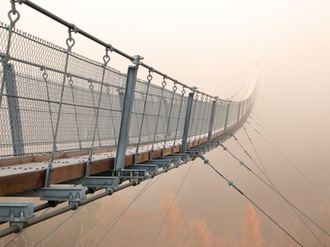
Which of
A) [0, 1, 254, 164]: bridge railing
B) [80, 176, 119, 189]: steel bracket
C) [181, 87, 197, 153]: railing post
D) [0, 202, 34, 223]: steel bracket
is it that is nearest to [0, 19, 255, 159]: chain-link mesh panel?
[0, 1, 254, 164]: bridge railing

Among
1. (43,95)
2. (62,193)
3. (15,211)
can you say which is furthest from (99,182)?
(15,211)

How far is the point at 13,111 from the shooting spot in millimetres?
4223

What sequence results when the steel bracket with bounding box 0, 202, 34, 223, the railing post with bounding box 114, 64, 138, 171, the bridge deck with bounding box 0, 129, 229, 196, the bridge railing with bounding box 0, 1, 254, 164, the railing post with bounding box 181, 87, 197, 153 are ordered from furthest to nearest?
the railing post with bounding box 181, 87, 197, 153, the railing post with bounding box 114, 64, 138, 171, the bridge railing with bounding box 0, 1, 254, 164, the bridge deck with bounding box 0, 129, 229, 196, the steel bracket with bounding box 0, 202, 34, 223

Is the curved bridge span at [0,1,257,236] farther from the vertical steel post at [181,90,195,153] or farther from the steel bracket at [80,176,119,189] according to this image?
the vertical steel post at [181,90,195,153]

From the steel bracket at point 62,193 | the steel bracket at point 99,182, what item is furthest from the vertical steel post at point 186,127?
the steel bracket at point 62,193

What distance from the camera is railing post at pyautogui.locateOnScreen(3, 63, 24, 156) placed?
4.20 meters

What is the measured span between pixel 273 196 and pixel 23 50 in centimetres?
6934

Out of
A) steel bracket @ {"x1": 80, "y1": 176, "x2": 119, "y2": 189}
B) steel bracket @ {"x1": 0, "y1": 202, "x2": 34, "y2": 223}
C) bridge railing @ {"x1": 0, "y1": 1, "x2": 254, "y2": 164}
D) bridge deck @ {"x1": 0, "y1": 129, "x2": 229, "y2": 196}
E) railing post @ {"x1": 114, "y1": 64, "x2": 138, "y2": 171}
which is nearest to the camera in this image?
steel bracket @ {"x1": 0, "y1": 202, "x2": 34, "y2": 223}

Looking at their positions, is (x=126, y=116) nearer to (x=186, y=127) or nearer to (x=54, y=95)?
(x=54, y=95)

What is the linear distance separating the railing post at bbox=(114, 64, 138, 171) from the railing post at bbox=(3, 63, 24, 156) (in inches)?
47.8

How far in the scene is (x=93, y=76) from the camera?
5309 millimetres

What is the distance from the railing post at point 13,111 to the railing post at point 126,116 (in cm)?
121

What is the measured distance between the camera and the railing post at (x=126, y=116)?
544 cm

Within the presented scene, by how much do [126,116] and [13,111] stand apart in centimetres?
147
